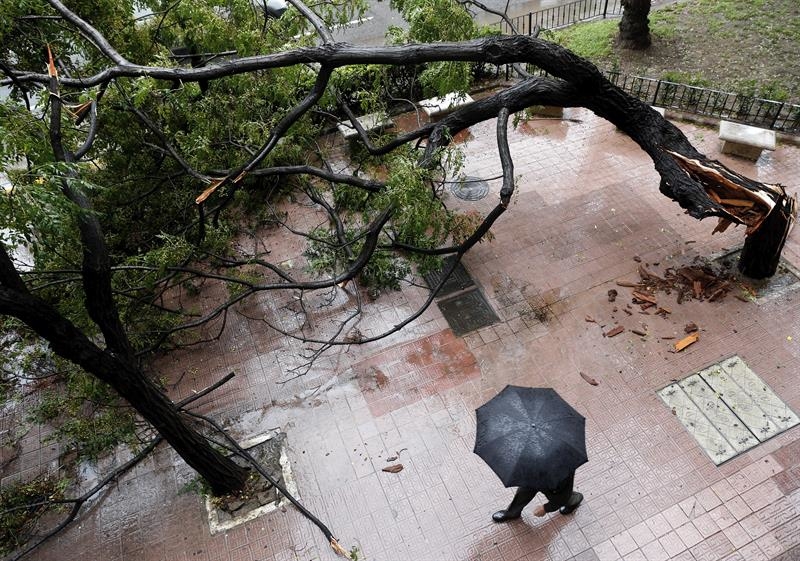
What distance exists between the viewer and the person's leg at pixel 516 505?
5.96m

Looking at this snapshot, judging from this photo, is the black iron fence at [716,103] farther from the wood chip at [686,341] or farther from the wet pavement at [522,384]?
the wood chip at [686,341]

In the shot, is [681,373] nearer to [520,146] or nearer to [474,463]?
[474,463]

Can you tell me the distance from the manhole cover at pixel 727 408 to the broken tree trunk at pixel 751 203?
181cm

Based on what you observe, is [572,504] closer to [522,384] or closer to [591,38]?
[522,384]

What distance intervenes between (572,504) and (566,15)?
50.2ft

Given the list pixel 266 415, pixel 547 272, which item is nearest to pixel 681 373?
pixel 547 272

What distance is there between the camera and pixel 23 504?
271 inches

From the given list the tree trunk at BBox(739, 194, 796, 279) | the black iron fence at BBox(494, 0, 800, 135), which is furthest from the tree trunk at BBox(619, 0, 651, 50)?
the tree trunk at BBox(739, 194, 796, 279)

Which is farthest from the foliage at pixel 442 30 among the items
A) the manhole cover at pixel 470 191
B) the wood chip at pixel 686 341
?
the wood chip at pixel 686 341

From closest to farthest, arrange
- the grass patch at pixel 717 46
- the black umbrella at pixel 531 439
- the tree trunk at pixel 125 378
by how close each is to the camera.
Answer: the tree trunk at pixel 125 378, the black umbrella at pixel 531 439, the grass patch at pixel 717 46

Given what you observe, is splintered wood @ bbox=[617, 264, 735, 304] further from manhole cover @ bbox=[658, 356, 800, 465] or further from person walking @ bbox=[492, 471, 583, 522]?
person walking @ bbox=[492, 471, 583, 522]

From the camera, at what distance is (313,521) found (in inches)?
254

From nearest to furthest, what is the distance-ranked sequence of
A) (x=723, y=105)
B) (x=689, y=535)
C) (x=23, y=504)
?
(x=689, y=535) → (x=23, y=504) → (x=723, y=105)

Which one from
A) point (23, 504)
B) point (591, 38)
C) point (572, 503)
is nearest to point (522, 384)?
point (572, 503)
